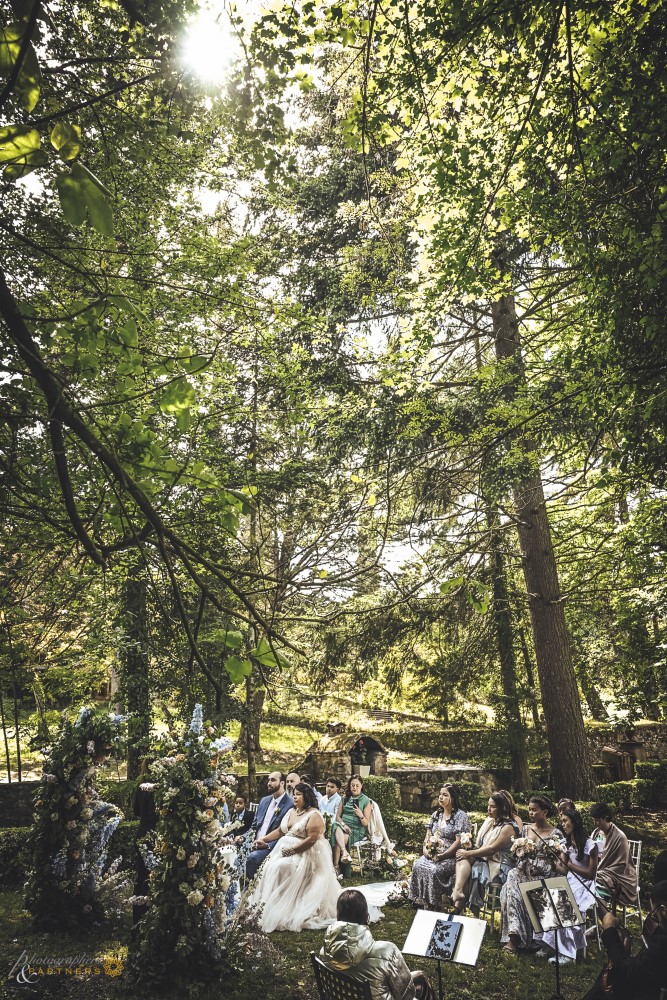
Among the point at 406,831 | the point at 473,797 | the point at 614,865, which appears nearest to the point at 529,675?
the point at 473,797

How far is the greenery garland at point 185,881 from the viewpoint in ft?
15.3

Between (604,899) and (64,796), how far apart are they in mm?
5647

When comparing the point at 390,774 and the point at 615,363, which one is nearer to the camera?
the point at 615,363

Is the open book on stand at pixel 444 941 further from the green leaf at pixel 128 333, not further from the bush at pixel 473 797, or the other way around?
the bush at pixel 473 797

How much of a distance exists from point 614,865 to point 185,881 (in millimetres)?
4099

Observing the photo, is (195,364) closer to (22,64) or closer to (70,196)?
(70,196)

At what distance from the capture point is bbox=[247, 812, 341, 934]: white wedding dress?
631 centimetres

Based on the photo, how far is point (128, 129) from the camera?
16.1 ft

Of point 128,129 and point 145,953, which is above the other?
point 128,129

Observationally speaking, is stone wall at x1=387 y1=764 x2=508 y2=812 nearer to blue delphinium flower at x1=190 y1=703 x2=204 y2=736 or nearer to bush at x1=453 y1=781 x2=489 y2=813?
bush at x1=453 y1=781 x2=489 y2=813

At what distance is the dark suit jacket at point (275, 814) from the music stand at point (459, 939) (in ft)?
11.3

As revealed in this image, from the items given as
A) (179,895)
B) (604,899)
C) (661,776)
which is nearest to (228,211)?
(179,895)

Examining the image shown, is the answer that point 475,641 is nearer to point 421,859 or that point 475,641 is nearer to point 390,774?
point 390,774

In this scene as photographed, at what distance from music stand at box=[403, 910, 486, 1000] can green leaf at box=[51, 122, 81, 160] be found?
15.8 ft
